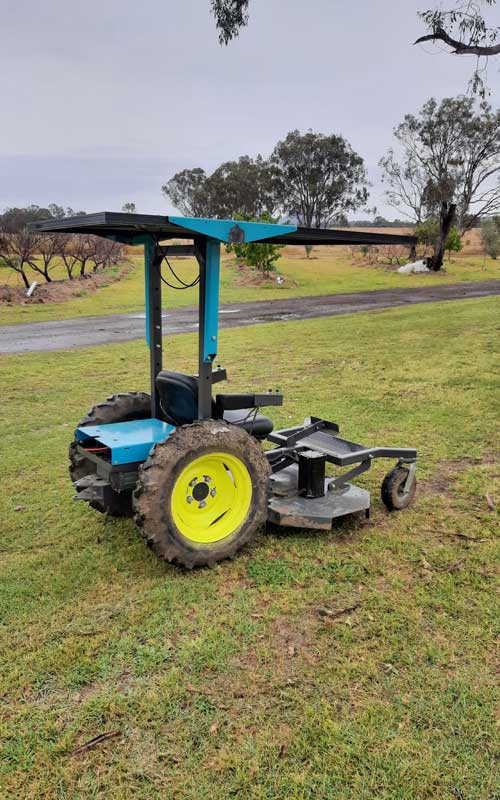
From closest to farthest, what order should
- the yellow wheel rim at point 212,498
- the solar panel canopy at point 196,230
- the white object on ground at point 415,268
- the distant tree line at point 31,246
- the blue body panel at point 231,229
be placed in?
the solar panel canopy at point 196,230
the blue body panel at point 231,229
the yellow wheel rim at point 212,498
the distant tree line at point 31,246
the white object on ground at point 415,268

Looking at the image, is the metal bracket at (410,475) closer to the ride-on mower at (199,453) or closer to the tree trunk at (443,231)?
the ride-on mower at (199,453)

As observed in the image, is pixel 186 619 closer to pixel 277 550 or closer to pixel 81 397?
pixel 277 550

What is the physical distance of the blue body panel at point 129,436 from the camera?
3773 millimetres

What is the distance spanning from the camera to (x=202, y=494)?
3807mm

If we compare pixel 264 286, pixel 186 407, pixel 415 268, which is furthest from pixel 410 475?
pixel 415 268

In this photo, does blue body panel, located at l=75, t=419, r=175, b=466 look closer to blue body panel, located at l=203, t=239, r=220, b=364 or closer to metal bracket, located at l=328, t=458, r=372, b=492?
blue body panel, located at l=203, t=239, r=220, b=364

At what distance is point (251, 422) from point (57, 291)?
22.2 meters

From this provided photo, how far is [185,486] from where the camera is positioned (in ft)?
12.1

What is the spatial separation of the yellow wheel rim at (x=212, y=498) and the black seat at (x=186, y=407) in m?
0.43

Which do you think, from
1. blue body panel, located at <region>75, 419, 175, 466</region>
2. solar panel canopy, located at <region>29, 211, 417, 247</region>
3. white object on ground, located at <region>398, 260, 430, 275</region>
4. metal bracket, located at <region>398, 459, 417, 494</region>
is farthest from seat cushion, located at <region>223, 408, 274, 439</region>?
white object on ground, located at <region>398, 260, 430, 275</region>

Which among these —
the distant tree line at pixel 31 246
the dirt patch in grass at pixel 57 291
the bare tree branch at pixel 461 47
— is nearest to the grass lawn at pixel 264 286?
the dirt patch in grass at pixel 57 291

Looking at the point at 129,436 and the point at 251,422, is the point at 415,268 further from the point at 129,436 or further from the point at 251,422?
the point at 129,436

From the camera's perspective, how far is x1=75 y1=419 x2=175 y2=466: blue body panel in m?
3.77

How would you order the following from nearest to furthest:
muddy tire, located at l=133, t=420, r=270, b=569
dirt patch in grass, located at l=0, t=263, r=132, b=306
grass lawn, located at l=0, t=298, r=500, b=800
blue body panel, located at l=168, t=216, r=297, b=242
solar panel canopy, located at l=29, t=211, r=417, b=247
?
grass lawn, located at l=0, t=298, r=500, b=800, solar panel canopy, located at l=29, t=211, r=417, b=247, blue body panel, located at l=168, t=216, r=297, b=242, muddy tire, located at l=133, t=420, r=270, b=569, dirt patch in grass, located at l=0, t=263, r=132, b=306
